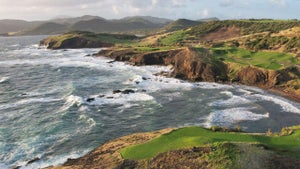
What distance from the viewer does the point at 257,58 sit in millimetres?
63062

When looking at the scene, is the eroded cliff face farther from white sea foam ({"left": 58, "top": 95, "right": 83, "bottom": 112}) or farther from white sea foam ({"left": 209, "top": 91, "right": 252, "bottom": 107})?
white sea foam ({"left": 58, "top": 95, "right": 83, "bottom": 112})

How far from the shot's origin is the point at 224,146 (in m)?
17.9

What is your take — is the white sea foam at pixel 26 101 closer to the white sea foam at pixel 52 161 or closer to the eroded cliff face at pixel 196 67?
the white sea foam at pixel 52 161

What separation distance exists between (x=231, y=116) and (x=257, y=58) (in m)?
27.8

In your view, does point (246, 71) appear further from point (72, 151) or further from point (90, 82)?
point (72, 151)

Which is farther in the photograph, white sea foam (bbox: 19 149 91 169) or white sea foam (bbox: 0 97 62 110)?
white sea foam (bbox: 0 97 62 110)

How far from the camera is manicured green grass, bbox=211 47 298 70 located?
55906 millimetres

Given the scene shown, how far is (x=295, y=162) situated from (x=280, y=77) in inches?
1441

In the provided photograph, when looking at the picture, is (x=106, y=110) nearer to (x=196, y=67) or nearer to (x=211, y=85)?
(x=211, y=85)

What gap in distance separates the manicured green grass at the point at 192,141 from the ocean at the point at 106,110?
967 centimetres

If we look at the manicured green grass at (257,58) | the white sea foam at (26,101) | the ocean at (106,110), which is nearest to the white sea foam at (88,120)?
the ocean at (106,110)

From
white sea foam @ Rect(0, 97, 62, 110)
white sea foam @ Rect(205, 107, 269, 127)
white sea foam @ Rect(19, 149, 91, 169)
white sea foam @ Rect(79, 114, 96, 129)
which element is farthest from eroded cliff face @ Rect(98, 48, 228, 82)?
white sea foam @ Rect(19, 149, 91, 169)

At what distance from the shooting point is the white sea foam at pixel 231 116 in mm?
36531

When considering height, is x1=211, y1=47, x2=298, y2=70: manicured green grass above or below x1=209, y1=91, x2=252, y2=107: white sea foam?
above
